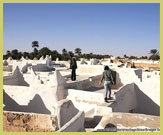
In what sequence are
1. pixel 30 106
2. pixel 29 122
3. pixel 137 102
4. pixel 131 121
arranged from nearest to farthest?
pixel 131 121 < pixel 29 122 < pixel 30 106 < pixel 137 102

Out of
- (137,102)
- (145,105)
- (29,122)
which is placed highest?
(29,122)

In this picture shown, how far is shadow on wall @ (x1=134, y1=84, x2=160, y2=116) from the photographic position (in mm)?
11481

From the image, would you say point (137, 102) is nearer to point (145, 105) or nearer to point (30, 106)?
point (145, 105)

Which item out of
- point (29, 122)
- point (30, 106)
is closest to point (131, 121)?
point (29, 122)

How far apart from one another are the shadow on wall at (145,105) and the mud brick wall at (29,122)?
6962 mm

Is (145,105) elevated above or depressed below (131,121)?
below

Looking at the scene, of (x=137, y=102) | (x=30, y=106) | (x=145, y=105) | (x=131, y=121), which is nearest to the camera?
(x=131, y=121)

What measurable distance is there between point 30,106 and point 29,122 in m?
4.49

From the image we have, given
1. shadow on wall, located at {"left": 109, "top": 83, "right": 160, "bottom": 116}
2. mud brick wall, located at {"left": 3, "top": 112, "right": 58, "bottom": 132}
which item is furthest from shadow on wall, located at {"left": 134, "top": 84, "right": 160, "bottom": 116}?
mud brick wall, located at {"left": 3, "top": 112, "right": 58, "bottom": 132}

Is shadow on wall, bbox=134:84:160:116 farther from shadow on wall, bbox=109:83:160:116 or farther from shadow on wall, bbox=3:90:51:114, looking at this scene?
shadow on wall, bbox=3:90:51:114

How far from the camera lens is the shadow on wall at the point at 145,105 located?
11.5 metres

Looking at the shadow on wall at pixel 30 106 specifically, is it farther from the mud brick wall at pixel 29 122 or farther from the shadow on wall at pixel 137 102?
the shadow on wall at pixel 137 102

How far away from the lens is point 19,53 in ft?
190

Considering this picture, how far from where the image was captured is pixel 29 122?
6.52 m
